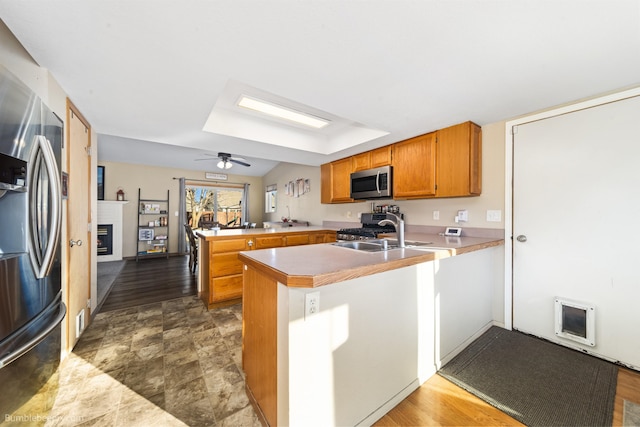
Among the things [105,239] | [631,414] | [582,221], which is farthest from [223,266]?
[105,239]

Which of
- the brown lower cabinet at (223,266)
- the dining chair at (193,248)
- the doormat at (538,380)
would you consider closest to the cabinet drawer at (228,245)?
the brown lower cabinet at (223,266)

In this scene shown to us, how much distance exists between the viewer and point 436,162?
276 cm

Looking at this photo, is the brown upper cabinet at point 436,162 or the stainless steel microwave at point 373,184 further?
the stainless steel microwave at point 373,184

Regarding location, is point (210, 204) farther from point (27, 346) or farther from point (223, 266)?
point (27, 346)

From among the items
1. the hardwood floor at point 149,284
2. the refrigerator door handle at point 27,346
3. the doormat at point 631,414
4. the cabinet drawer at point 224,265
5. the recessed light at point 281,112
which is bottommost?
the doormat at point 631,414

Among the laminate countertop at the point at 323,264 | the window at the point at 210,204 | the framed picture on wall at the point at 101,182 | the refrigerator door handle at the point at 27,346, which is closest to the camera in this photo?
the refrigerator door handle at the point at 27,346

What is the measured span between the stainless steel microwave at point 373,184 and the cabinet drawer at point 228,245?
1752mm

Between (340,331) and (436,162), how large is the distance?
7.50 feet

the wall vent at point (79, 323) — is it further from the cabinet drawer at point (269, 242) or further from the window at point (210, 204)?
the window at point (210, 204)

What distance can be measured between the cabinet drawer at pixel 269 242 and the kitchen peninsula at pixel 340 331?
168cm

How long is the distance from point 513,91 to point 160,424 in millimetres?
3249

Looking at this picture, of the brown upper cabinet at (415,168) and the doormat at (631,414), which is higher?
the brown upper cabinet at (415,168)

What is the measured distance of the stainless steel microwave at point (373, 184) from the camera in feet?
10.6

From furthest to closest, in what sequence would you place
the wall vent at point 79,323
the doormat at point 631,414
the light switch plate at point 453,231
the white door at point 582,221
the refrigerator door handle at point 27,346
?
the light switch plate at point 453,231, the wall vent at point 79,323, the white door at point 582,221, the doormat at point 631,414, the refrigerator door handle at point 27,346
